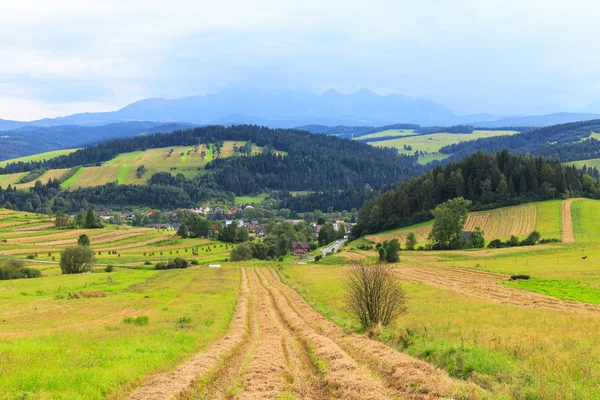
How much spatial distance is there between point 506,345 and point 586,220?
105187mm

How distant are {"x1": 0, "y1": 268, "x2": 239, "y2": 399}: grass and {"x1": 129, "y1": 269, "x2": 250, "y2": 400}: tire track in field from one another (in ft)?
2.26

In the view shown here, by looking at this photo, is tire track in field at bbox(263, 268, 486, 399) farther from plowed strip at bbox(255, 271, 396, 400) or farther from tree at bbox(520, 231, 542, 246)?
tree at bbox(520, 231, 542, 246)

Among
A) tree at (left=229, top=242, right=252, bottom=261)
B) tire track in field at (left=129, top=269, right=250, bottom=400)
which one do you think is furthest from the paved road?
tire track in field at (left=129, top=269, right=250, bottom=400)

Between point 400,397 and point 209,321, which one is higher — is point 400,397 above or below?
above

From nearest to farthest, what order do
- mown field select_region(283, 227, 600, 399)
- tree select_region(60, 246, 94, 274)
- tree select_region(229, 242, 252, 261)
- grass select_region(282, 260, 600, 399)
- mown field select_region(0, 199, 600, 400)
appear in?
1. grass select_region(282, 260, 600, 399)
2. mown field select_region(283, 227, 600, 399)
3. mown field select_region(0, 199, 600, 400)
4. tree select_region(60, 246, 94, 274)
5. tree select_region(229, 242, 252, 261)

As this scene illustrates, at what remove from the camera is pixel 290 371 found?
16.7 meters

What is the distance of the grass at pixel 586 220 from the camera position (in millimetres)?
90875

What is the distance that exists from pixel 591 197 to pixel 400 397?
473 ft

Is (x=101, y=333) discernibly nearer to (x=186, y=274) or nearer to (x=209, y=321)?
(x=209, y=321)

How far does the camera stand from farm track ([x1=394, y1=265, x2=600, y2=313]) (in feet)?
105

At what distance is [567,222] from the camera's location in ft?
336

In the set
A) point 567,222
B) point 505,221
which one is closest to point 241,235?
point 505,221

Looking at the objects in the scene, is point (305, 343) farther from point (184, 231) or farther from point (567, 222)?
point (184, 231)

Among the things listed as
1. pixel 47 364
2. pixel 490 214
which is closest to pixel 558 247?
pixel 490 214
